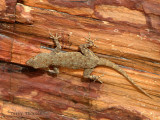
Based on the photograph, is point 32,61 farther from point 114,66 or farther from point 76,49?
point 114,66

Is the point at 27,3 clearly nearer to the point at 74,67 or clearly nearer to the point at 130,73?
the point at 74,67

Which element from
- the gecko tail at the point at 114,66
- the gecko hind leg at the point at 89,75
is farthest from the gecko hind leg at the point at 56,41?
the gecko tail at the point at 114,66

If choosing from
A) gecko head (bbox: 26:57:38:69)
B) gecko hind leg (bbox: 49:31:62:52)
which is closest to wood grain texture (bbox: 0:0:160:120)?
gecko hind leg (bbox: 49:31:62:52)

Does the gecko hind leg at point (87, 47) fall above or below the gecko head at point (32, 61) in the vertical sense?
above

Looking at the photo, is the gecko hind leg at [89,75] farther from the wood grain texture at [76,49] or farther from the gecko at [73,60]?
the wood grain texture at [76,49]

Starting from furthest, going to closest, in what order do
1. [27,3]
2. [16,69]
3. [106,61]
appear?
1. [16,69]
2. [106,61]
3. [27,3]

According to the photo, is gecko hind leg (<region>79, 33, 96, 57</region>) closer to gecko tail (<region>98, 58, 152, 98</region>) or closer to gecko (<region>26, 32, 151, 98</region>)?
gecko (<region>26, 32, 151, 98</region>)

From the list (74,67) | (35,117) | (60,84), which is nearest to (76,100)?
(60,84)
